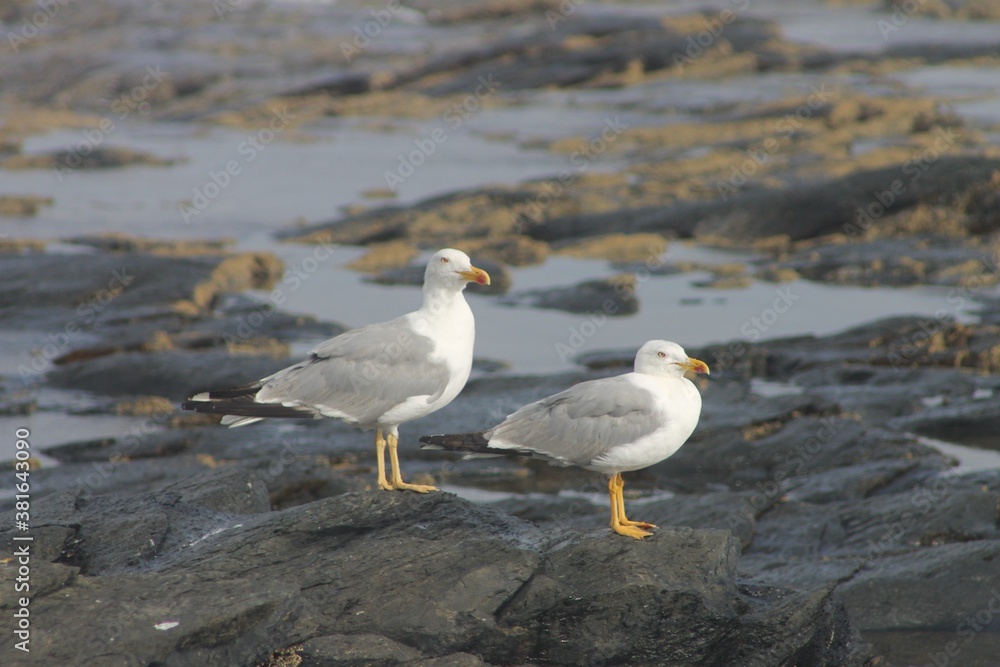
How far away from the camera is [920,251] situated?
18.9 meters

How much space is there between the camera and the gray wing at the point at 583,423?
24.7 feet

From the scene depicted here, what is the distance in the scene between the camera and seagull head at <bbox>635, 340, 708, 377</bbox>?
7719mm

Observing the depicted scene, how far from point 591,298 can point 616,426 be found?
31.8 ft

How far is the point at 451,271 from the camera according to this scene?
821 centimetres

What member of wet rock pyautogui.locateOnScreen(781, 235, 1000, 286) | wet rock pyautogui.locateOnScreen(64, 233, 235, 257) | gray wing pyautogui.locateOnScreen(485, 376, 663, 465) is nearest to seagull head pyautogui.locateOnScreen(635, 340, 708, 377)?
gray wing pyautogui.locateOnScreen(485, 376, 663, 465)

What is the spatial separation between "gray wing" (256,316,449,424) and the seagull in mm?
512

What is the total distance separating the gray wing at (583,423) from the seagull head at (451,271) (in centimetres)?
95

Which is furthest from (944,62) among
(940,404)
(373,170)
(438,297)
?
(438,297)

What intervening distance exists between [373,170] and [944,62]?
18060 millimetres

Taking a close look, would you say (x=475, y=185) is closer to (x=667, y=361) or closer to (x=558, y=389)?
(x=558, y=389)

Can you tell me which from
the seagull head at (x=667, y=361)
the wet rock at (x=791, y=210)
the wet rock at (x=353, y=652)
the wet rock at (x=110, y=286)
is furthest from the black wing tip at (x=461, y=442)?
the wet rock at (x=791, y=210)

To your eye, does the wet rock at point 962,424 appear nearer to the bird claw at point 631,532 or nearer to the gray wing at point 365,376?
the bird claw at point 631,532

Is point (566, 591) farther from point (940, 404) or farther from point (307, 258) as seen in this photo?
point (307, 258)

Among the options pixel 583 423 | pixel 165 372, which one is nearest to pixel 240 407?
pixel 583 423
